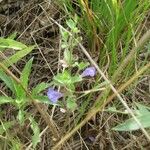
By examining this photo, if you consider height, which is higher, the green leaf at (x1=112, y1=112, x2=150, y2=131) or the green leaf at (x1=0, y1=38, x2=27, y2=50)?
the green leaf at (x1=0, y1=38, x2=27, y2=50)

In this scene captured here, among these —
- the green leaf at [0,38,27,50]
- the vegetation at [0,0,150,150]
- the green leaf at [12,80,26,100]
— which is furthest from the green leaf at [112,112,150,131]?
the green leaf at [0,38,27,50]

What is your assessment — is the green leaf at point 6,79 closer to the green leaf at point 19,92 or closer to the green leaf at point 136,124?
the green leaf at point 19,92

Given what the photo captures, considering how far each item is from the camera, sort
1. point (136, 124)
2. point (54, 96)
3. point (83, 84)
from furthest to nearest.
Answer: point (83, 84) < point (54, 96) < point (136, 124)

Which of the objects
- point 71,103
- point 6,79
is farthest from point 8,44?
point 71,103

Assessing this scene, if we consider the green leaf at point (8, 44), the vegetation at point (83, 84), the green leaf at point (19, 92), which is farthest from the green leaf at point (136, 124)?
the green leaf at point (8, 44)

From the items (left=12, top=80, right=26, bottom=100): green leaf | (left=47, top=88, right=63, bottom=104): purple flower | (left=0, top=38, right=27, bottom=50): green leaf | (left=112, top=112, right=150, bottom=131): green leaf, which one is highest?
(left=0, top=38, right=27, bottom=50): green leaf

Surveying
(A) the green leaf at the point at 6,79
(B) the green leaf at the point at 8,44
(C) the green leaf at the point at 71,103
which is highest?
(B) the green leaf at the point at 8,44

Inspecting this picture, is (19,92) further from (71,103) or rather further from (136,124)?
(136,124)

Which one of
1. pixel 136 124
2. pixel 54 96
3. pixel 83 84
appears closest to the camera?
pixel 136 124

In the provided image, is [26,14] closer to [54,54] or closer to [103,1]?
[54,54]

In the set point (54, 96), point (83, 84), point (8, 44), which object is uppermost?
point (8, 44)

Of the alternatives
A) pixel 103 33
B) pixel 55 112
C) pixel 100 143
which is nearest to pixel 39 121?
pixel 55 112

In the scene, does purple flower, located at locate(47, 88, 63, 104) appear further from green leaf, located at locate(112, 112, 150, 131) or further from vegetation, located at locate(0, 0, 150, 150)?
green leaf, located at locate(112, 112, 150, 131)
